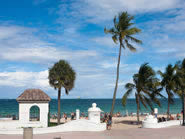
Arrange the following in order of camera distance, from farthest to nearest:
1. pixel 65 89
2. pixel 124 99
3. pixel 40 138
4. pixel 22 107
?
1. pixel 124 99
2. pixel 65 89
3. pixel 22 107
4. pixel 40 138

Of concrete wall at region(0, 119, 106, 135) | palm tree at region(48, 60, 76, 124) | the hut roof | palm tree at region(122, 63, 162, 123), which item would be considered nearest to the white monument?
the hut roof

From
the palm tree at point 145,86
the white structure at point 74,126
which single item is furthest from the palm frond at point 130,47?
the white structure at point 74,126

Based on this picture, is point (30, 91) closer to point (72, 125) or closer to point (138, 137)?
point (72, 125)

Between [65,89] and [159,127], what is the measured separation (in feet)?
32.2

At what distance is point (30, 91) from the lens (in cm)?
2397

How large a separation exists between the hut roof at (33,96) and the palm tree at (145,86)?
9.06m

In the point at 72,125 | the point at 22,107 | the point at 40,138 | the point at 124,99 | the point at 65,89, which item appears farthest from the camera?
the point at 124,99

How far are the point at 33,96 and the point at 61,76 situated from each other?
368 centimetres

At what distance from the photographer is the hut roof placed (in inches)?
899

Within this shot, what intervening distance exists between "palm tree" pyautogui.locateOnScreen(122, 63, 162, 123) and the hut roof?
9063 millimetres

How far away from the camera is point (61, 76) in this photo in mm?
25500

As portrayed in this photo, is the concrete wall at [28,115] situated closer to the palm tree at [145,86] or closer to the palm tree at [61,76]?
the palm tree at [61,76]

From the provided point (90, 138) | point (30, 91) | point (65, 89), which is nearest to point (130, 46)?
point (65, 89)

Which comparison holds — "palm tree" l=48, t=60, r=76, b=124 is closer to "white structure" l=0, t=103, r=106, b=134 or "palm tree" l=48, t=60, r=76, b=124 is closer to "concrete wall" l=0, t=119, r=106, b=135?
"white structure" l=0, t=103, r=106, b=134
